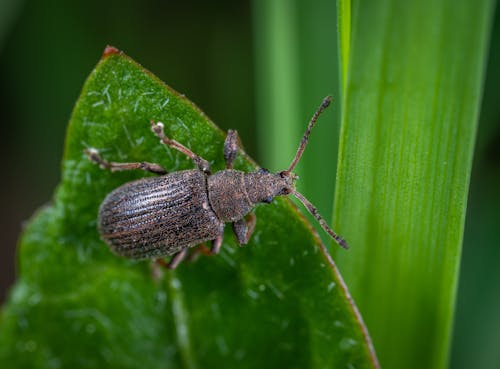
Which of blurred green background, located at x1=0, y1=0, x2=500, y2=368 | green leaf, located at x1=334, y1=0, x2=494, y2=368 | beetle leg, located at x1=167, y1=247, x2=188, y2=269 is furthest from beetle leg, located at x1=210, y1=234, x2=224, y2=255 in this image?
blurred green background, located at x1=0, y1=0, x2=500, y2=368

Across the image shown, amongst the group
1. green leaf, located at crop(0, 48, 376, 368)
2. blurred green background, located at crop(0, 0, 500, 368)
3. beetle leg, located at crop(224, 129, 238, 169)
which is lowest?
green leaf, located at crop(0, 48, 376, 368)

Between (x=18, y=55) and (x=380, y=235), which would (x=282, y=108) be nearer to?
(x=380, y=235)

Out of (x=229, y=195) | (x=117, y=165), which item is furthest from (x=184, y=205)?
(x=117, y=165)

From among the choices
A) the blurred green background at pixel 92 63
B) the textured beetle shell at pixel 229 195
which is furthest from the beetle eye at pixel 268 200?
the blurred green background at pixel 92 63

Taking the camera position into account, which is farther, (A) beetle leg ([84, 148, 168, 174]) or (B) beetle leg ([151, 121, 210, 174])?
(A) beetle leg ([84, 148, 168, 174])

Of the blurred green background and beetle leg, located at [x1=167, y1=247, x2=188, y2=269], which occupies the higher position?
the blurred green background

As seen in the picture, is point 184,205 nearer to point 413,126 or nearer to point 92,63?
point 413,126

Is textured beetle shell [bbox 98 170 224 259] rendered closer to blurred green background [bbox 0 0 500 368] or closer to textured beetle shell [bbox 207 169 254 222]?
textured beetle shell [bbox 207 169 254 222]

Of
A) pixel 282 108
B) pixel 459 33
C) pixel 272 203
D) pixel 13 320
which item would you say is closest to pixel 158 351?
pixel 13 320
